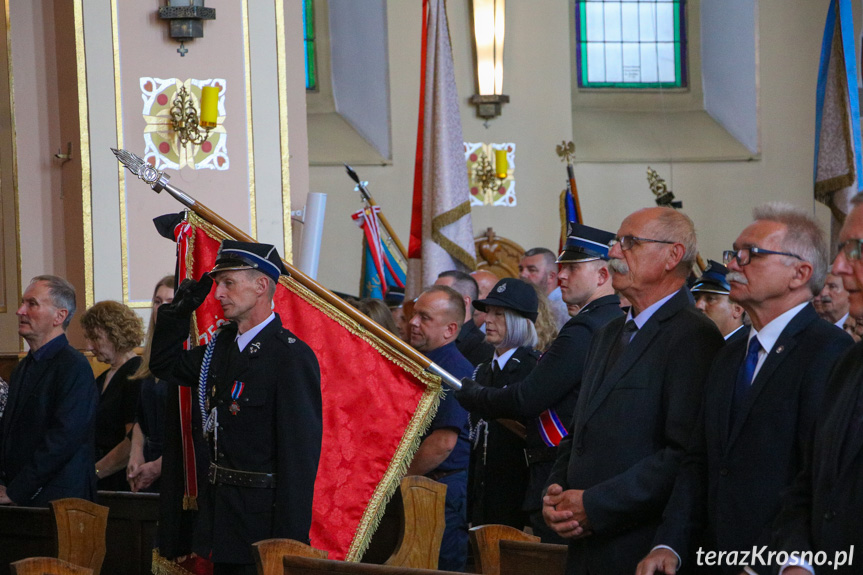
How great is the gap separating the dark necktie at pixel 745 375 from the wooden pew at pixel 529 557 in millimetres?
912

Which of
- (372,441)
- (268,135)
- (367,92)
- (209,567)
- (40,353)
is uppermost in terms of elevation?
(367,92)

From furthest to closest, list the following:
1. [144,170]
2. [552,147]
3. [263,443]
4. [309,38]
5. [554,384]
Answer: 1. [552,147]
2. [309,38]
3. [144,170]
4. [554,384]
5. [263,443]

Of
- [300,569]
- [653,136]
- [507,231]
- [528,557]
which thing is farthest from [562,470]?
[653,136]

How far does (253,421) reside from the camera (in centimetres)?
353

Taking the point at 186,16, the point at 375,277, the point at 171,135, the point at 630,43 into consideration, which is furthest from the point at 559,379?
the point at 630,43

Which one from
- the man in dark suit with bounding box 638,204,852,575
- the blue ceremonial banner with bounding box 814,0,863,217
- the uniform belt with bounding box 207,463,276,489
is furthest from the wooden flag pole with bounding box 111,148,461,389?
the blue ceremonial banner with bounding box 814,0,863,217

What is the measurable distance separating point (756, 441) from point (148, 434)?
3268 millimetres

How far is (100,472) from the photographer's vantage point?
5.37m

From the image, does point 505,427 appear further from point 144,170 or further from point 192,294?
point 144,170

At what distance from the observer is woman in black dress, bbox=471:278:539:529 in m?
4.35

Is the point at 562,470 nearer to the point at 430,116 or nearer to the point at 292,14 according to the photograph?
the point at 430,116

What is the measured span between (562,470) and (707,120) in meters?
10.5

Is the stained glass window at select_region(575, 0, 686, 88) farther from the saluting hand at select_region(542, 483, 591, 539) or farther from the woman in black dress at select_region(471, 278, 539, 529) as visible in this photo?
the saluting hand at select_region(542, 483, 591, 539)

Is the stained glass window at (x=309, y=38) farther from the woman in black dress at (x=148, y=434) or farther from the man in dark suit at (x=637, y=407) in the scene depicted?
the man in dark suit at (x=637, y=407)
